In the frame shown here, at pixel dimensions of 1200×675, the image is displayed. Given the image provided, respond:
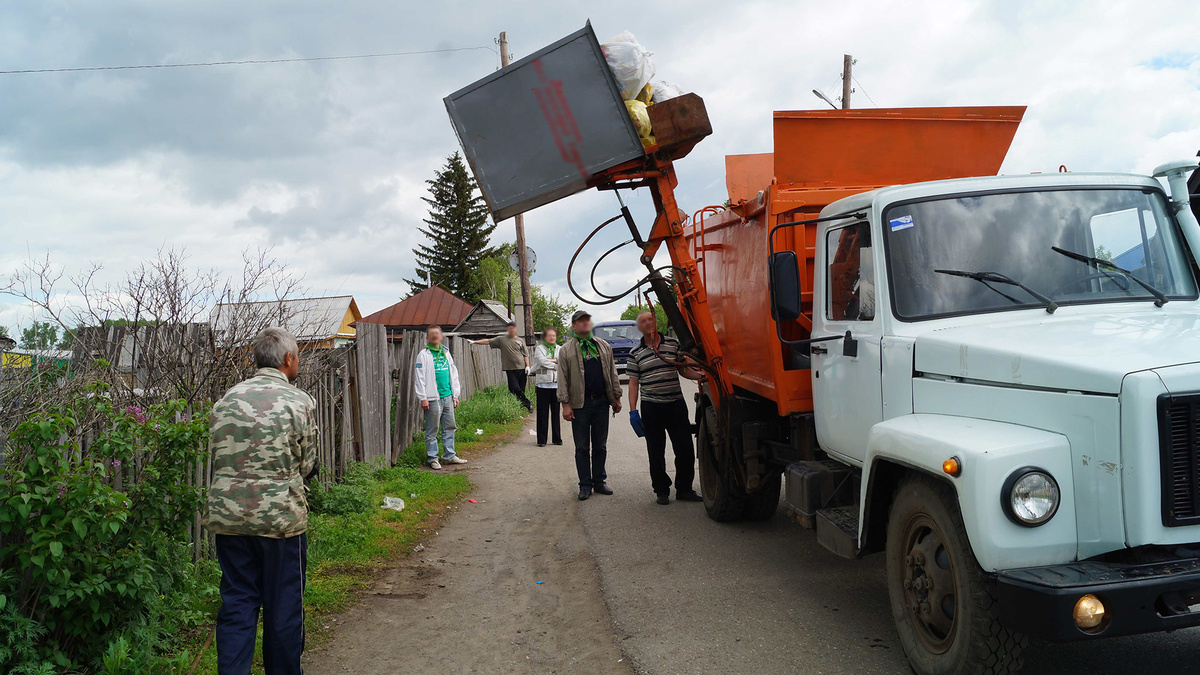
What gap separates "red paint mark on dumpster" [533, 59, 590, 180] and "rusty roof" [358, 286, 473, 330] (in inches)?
1583

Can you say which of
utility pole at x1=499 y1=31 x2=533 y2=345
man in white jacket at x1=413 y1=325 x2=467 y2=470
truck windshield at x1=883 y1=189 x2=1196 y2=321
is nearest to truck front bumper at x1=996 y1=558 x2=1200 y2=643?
truck windshield at x1=883 y1=189 x2=1196 y2=321

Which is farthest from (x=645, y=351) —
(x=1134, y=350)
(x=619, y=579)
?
(x=1134, y=350)

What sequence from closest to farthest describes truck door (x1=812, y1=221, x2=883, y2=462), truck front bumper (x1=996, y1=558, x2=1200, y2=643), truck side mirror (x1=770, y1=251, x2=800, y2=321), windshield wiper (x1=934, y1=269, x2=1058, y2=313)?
1. truck front bumper (x1=996, y1=558, x2=1200, y2=643)
2. windshield wiper (x1=934, y1=269, x2=1058, y2=313)
3. truck door (x1=812, y1=221, x2=883, y2=462)
4. truck side mirror (x1=770, y1=251, x2=800, y2=321)

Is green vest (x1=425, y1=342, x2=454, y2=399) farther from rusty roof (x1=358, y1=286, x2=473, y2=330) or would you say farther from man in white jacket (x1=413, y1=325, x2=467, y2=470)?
rusty roof (x1=358, y1=286, x2=473, y2=330)

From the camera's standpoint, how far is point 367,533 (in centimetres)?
691

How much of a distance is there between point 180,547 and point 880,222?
14.0ft

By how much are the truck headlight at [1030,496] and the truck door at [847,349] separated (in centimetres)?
124

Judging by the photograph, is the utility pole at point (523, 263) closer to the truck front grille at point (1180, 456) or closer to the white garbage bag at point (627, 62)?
the white garbage bag at point (627, 62)

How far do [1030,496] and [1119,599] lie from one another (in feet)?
1.43

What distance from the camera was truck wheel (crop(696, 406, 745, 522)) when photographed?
6984 millimetres

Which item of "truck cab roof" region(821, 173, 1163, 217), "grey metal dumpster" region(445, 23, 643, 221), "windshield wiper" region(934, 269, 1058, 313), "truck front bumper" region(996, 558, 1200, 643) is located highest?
"grey metal dumpster" region(445, 23, 643, 221)

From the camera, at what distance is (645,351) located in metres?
8.38

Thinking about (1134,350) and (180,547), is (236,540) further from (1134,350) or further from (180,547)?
(1134,350)

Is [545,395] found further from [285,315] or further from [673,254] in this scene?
[673,254]
